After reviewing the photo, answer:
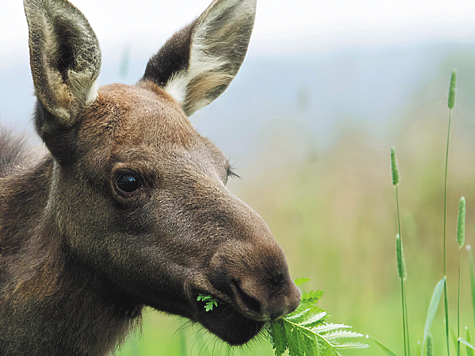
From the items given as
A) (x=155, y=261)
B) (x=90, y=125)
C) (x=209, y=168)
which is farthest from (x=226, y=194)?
Result: (x=90, y=125)

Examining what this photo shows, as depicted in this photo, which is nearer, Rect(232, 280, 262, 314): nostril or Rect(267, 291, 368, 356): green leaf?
Rect(232, 280, 262, 314): nostril

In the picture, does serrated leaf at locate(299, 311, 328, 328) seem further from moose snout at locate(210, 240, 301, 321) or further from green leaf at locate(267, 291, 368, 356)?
moose snout at locate(210, 240, 301, 321)

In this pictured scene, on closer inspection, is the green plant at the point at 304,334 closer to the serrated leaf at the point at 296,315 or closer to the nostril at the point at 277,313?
the serrated leaf at the point at 296,315

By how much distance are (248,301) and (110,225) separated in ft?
3.94

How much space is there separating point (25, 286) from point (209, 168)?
5.25 feet

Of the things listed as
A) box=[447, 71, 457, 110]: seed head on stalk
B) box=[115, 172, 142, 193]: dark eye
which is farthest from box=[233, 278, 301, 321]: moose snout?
box=[447, 71, 457, 110]: seed head on stalk

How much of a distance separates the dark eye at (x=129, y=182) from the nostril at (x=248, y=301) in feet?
→ 3.38

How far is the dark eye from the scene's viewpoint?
3.86 metres

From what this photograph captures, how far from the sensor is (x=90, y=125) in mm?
4191

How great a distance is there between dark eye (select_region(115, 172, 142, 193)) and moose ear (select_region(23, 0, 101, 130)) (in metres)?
0.69

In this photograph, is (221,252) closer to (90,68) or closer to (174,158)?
(174,158)

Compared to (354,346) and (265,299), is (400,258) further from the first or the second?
(265,299)

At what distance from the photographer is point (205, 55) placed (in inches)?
207

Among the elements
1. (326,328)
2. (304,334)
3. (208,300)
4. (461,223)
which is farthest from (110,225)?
(461,223)
